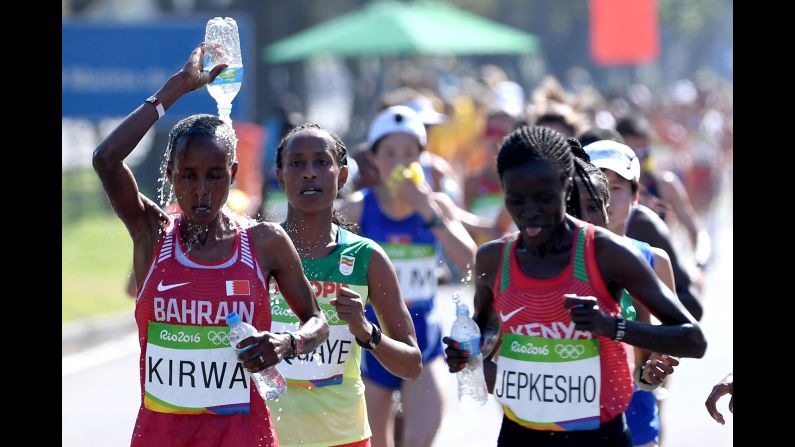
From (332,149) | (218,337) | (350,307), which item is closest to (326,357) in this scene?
(350,307)

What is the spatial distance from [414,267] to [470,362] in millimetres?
3074

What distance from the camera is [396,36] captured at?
24359mm

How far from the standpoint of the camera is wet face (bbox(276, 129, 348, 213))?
555 cm

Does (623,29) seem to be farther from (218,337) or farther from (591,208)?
(218,337)

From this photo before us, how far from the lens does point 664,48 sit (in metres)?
78.4

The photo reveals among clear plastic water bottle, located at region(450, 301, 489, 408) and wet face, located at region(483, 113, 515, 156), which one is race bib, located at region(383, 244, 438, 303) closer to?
clear plastic water bottle, located at region(450, 301, 489, 408)

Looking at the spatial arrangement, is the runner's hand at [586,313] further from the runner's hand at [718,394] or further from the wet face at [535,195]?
the runner's hand at [718,394]

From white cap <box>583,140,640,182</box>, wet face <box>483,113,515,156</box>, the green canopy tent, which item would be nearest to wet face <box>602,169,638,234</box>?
white cap <box>583,140,640,182</box>

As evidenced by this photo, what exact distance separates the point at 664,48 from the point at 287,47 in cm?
5523

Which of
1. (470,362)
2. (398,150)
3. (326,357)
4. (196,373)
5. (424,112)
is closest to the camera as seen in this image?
(196,373)

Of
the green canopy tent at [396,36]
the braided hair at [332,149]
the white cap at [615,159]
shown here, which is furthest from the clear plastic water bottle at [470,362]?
the green canopy tent at [396,36]

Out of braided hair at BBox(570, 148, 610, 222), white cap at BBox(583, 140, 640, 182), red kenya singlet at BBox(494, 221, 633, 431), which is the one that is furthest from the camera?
white cap at BBox(583, 140, 640, 182)

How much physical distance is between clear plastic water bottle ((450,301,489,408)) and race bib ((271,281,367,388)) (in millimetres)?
599

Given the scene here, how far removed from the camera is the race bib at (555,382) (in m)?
4.59
